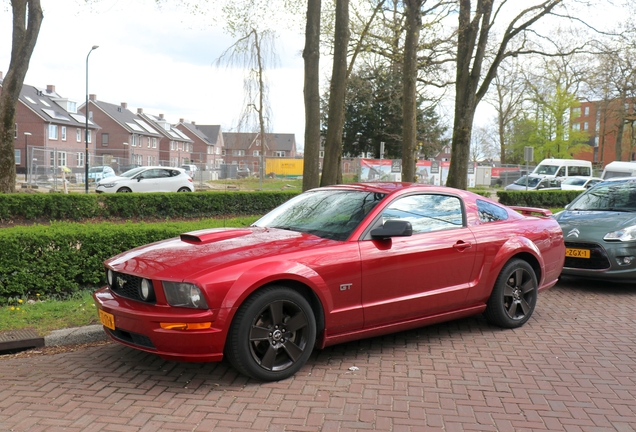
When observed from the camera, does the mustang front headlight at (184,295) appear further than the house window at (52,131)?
No

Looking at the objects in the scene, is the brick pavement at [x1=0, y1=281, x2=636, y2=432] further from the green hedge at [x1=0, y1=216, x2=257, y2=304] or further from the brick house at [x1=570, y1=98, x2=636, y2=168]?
the brick house at [x1=570, y1=98, x2=636, y2=168]

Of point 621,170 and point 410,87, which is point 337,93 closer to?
point 410,87

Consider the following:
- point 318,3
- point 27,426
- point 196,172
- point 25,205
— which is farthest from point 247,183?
point 27,426

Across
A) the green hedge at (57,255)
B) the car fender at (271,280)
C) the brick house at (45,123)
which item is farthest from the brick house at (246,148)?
the car fender at (271,280)

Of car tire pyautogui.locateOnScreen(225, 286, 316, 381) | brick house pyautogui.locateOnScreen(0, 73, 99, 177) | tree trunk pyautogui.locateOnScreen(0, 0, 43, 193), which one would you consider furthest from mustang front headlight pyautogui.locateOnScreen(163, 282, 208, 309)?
brick house pyautogui.locateOnScreen(0, 73, 99, 177)

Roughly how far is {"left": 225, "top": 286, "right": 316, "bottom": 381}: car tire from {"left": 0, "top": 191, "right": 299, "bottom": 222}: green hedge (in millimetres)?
13310

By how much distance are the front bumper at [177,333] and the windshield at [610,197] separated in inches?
280

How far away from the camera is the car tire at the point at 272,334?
4332mm

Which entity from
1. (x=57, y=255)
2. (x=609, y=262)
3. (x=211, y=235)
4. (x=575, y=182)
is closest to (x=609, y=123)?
(x=575, y=182)

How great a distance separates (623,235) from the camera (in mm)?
8102

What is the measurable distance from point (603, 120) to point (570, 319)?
5453 centimetres

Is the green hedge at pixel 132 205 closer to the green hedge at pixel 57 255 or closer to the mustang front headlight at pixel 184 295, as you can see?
the green hedge at pixel 57 255

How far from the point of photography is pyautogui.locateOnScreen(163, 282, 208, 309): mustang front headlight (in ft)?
13.9

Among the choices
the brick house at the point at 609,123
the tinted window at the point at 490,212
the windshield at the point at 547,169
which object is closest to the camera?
the tinted window at the point at 490,212
